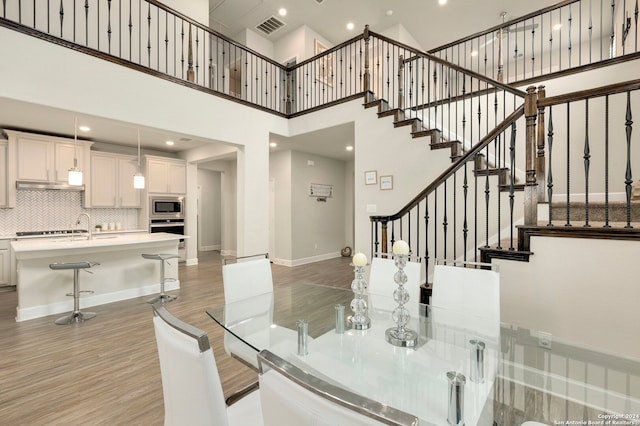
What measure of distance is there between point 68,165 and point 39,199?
794mm

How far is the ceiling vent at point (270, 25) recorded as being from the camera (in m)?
6.34

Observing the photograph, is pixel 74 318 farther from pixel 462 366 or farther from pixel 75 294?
pixel 462 366

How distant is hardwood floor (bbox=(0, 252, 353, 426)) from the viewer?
6.09 ft

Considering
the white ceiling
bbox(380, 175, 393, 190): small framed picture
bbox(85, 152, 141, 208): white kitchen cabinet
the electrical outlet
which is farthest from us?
bbox(85, 152, 141, 208): white kitchen cabinet

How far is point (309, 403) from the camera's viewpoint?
0.58 meters

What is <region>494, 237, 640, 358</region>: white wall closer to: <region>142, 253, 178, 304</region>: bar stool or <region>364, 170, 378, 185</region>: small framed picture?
<region>364, 170, 378, 185</region>: small framed picture

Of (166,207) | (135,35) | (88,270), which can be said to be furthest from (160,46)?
(88,270)

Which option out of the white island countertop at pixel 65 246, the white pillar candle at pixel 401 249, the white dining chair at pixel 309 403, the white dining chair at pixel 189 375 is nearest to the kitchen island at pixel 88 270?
the white island countertop at pixel 65 246

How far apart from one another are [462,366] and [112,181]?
22.8ft

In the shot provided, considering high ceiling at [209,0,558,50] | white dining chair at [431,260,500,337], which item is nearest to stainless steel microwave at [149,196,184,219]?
high ceiling at [209,0,558,50]

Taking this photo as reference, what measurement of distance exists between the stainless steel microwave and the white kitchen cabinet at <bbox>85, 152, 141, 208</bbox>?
423mm

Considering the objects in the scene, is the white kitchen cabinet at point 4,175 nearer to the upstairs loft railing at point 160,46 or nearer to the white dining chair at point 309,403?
the upstairs loft railing at point 160,46

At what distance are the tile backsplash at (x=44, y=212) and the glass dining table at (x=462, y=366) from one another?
5674 millimetres

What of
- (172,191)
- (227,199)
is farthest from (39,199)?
(227,199)
